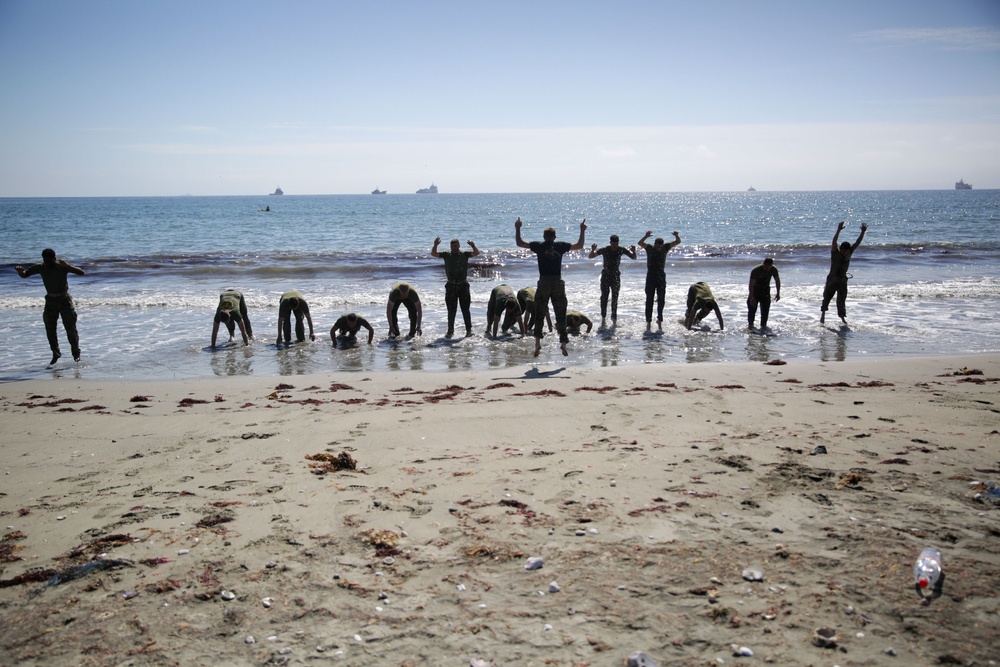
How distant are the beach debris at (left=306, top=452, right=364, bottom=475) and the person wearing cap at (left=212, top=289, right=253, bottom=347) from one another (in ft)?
25.9

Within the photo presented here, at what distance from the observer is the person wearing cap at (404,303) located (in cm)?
1329

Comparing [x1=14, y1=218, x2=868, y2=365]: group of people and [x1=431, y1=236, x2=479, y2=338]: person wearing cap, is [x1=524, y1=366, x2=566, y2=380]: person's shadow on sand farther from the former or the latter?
[x1=431, y1=236, x2=479, y2=338]: person wearing cap

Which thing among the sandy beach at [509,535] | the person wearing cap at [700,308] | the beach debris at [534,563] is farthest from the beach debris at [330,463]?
the person wearing cap at [700,308]

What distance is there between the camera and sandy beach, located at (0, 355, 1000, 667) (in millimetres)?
3230

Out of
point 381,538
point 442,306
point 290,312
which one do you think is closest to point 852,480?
point 381,538

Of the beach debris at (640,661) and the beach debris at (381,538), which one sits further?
the beach debris at (381,538)

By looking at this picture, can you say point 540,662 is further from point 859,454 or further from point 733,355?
point 733,355

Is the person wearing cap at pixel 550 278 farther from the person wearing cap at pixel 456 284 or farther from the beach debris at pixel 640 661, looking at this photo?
the beach debris at pixel 640 661

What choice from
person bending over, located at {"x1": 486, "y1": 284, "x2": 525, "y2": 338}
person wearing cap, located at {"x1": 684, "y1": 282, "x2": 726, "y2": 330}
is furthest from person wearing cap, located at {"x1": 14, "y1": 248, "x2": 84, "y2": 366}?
person wearing cap, located at {"x1": 684, "y1": 282, "x2": 726, "y2": 330}

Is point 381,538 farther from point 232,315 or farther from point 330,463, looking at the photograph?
point 232,315

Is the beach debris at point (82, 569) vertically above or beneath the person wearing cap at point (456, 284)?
beneath

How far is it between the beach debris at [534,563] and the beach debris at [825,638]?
142cm

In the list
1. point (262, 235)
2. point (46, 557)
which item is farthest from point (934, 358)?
point (262, 235)

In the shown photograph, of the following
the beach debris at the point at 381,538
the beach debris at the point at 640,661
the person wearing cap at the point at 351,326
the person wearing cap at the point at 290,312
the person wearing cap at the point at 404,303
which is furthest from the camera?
the person wearing cap at the point at 404,303
